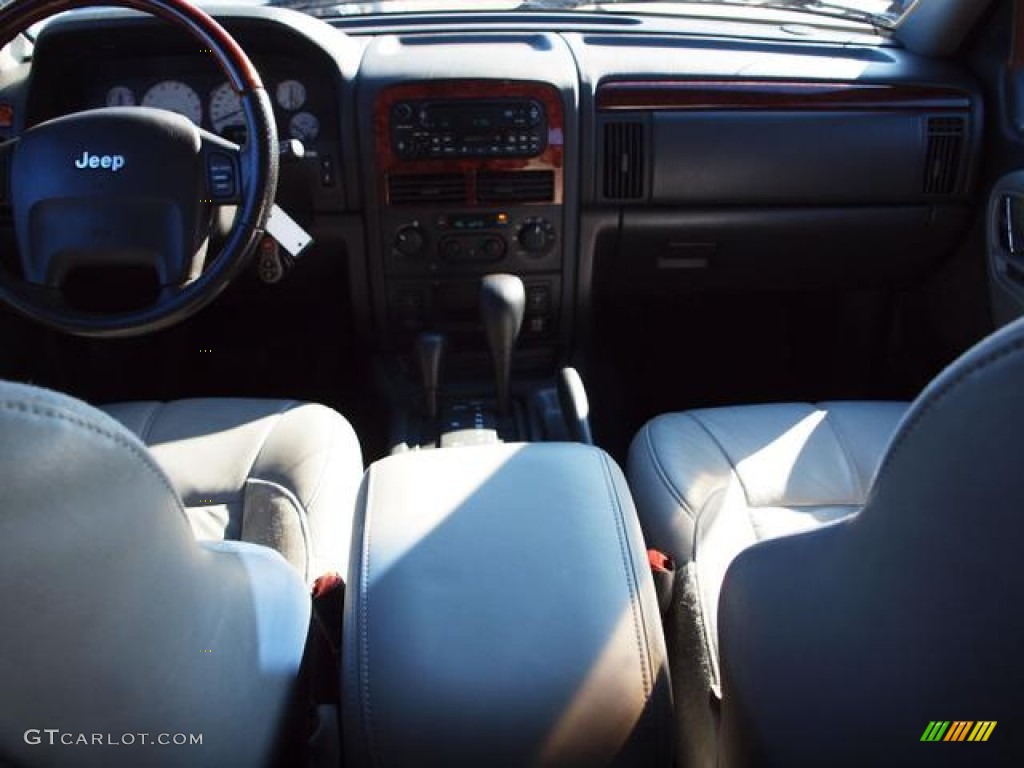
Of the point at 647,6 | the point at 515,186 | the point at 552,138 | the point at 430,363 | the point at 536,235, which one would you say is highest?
the point at 647,6

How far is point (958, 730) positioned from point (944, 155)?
5.56 ft

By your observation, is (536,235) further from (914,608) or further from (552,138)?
(914,608)

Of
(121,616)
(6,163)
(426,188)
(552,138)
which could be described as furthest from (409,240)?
(121,616)

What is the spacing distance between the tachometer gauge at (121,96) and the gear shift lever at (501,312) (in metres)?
0.83

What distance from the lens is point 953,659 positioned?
0.62 metres

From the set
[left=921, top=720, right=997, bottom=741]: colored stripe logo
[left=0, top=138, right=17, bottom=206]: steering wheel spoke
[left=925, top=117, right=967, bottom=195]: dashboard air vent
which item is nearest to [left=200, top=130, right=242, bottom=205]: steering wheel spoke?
[left=0, top=138, right=17, bottom=206]: steering wheel spoke

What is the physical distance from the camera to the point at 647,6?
2.26 metres

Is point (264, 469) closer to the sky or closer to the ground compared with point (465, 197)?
closer to the ground

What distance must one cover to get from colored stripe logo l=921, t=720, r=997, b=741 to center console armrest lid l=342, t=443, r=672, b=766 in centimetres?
26

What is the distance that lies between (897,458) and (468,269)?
1511mm

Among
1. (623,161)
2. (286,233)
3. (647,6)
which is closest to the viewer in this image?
(286,233)

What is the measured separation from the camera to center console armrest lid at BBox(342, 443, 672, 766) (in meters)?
0.80

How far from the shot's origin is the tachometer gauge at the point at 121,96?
1918 millimetres

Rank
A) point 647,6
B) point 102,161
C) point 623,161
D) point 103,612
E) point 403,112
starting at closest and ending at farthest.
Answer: point 103,612
point 102,161
point 403,112
point 623,161
point 647,6
